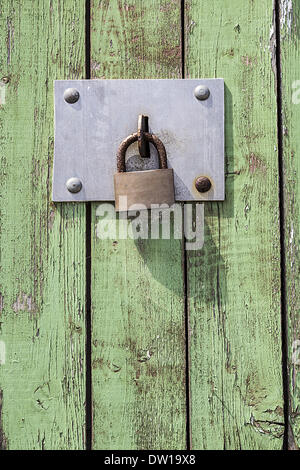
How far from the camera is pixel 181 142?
0.82m

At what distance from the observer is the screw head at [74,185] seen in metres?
0.82

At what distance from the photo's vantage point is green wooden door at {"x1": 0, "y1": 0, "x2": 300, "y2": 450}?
0.82m

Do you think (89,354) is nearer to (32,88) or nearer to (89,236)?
(89,236)

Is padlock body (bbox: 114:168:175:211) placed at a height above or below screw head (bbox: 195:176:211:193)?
below

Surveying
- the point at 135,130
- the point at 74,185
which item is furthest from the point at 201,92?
the point at 74,185

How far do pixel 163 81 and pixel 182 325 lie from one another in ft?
1.24

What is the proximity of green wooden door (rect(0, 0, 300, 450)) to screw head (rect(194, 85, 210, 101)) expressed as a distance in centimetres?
3

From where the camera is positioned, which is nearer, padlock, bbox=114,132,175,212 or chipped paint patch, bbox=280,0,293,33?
padlock, bbox=114,132,175,212

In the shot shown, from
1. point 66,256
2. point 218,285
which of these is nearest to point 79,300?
point 66,256

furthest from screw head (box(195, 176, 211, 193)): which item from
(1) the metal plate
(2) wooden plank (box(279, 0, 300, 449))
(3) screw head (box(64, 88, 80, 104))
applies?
(3) screw head (box(64, 88, 80, 104))

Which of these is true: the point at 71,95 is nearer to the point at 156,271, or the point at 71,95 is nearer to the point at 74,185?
the point at 74,185

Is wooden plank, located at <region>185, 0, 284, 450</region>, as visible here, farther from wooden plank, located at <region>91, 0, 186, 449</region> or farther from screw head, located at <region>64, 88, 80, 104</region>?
screw head, located at <region>64, 88, 80, 104</region>

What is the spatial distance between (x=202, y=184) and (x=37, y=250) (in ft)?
0.91

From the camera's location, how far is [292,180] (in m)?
0.84
